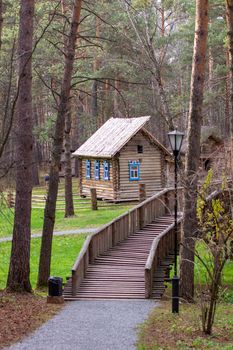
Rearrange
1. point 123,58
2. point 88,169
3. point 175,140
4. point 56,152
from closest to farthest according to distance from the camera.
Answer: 1. point 175,140
2. point 56,152
3. point 88,169
4. point 123,58

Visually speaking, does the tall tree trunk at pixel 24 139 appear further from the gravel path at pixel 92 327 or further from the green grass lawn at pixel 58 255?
the green grass lawn at pixel 58 255

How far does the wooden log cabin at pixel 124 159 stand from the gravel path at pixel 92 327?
69.6 feet

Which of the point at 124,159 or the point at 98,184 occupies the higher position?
the point at 124,159

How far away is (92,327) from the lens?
1095 cm

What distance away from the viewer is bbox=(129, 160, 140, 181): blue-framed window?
36.0 m

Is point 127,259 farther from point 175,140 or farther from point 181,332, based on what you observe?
point 181,332

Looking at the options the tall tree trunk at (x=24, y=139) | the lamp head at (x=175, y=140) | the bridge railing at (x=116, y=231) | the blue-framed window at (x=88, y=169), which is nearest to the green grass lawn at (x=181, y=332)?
the bridge railing at (x=116, y=231)

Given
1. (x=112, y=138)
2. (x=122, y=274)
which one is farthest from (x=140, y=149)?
(x=122, y=274)

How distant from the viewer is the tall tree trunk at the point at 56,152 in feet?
52.3

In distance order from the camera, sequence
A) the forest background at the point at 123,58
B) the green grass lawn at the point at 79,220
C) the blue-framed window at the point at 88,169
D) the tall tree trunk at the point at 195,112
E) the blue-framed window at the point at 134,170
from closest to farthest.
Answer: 1. the tall tree trunk at the point at 195,112
2. the green grass lawn at the point at 79,220
3. the forest background at the point at 123,58
4. the blue-framed window at the point at 134,170
5. the blue-framed window at the point at 88,169

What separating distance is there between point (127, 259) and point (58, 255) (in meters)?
4.76

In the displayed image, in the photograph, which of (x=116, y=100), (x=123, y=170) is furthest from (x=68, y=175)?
(x=116, y=100)

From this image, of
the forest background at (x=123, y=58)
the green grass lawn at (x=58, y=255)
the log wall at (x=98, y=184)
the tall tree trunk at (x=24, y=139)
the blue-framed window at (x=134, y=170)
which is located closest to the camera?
the tall tree trunk at (x=24, y=139)

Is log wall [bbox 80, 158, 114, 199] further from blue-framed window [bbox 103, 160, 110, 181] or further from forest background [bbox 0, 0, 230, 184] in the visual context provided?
forest background [bbox 0, 0, 230, 184]
